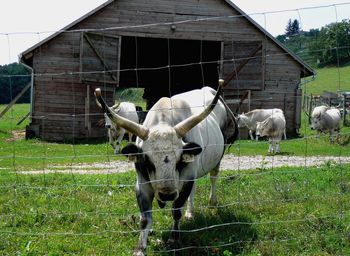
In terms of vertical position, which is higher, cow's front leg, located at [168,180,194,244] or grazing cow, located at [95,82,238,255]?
grazing cow, located at [95,82,238,255]

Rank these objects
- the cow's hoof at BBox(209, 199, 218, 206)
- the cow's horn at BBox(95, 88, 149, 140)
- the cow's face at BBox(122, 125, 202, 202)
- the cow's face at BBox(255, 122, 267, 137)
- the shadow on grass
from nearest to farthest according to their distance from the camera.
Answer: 1. the cow's face at BBox(122, 125, 202, 202)
2. the shadow on grass
3. the cow's horn at BBox(95, 88, 149, 140)
4. the cow's hoof at BBox(209, 199, 218, 206)
5. the cow's face at BBox(255, 122, 267, 137)

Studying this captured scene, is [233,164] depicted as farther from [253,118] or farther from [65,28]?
[65,28]

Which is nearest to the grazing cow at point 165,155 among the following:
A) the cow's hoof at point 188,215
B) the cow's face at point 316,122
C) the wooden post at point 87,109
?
the cow's hoof at point 188,215

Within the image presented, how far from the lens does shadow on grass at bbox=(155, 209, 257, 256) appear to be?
5.18 meters

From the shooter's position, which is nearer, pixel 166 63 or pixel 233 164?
pixel 233 164

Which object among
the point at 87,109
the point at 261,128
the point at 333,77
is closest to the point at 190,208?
the point at 333,77

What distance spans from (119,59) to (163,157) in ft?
50.7

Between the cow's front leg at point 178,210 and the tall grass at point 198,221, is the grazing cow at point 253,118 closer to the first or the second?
the tall grass at point 198,221

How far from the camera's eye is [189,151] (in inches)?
209

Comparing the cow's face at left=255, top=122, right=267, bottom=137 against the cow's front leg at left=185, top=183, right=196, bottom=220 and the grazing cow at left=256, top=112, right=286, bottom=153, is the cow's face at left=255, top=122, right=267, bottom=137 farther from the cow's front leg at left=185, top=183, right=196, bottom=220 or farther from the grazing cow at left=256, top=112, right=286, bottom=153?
the cow's front leg at left=185, top=183, right=196, bottom=220

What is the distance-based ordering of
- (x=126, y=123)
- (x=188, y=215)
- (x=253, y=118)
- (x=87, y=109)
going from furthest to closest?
(x=87, y=109)
(x=253, y=118)
(x=188, y=215)
(x=126, y=123)

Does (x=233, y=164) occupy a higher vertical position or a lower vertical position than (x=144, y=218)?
lower

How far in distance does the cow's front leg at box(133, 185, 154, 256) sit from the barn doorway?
18510mm

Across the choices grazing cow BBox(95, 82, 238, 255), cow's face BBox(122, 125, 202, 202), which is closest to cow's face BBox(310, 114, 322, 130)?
grazing cow BBox(95, 82, 238, 255)
